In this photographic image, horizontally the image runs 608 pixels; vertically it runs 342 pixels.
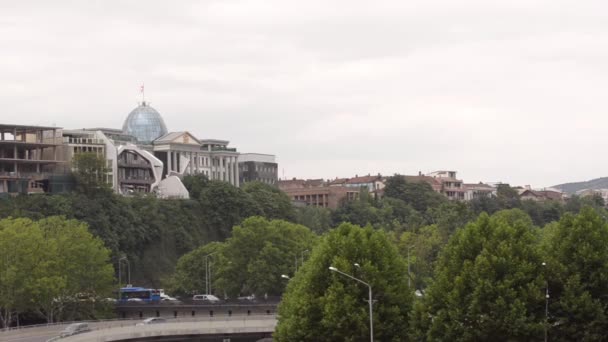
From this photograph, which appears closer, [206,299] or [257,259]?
[206,299]

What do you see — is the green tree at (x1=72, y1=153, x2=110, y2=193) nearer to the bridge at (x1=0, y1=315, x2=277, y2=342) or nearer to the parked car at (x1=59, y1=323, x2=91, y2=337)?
the bridge at (x1=0, y1=315, x2=277, y2=342)

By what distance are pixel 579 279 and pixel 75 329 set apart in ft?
165

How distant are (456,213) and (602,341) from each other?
338 ft

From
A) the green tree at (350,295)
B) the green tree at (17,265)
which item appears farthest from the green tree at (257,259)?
the green tree at (350,295)

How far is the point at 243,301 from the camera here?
500 ft

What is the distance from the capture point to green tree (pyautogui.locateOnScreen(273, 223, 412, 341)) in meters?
88.1

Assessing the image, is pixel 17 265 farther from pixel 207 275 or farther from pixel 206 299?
pixel 207 275

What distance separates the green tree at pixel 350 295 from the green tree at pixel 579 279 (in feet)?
37.1

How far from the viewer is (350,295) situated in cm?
8888

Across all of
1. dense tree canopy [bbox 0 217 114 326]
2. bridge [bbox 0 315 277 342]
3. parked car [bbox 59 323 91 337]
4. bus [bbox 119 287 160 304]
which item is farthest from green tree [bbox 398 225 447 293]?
parked car [bbox 59 323 91 337]

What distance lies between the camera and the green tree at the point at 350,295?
88062 mm

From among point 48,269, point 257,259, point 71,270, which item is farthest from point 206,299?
point 48,269

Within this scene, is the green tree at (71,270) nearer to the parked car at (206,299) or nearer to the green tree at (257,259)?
the parked car at (206,299)

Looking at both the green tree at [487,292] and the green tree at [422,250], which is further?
the green tree at [422,250]
